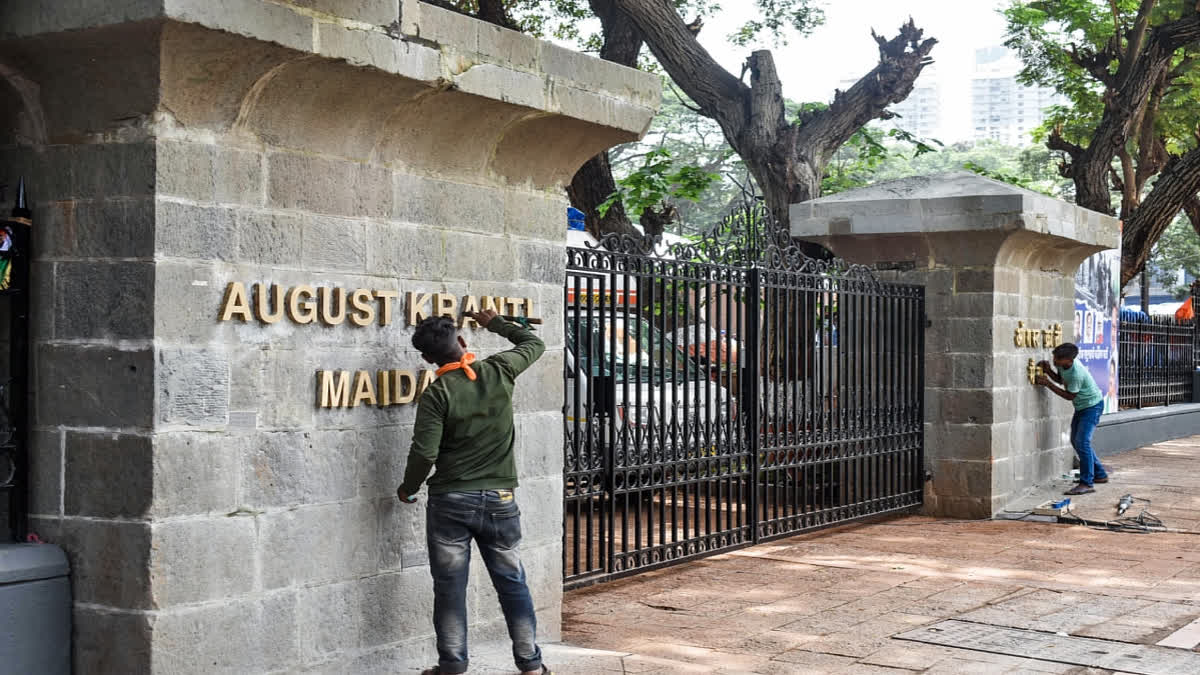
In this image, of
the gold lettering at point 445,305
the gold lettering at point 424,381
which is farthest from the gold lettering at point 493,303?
the gold lettering at point 424,381

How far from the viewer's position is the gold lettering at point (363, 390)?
18.0 feet

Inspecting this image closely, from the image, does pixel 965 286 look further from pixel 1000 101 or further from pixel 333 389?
pixel 1000 101

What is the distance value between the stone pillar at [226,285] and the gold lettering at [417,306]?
0.09 ft

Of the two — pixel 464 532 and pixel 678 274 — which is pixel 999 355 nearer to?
pixel 678 274

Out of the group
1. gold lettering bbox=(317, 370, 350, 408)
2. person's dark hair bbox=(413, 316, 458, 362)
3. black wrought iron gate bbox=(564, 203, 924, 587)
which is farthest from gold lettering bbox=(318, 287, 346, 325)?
black wrought iron gate bbox=(564, 203, 924, 587)

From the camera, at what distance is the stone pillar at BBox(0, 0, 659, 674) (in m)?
4.64

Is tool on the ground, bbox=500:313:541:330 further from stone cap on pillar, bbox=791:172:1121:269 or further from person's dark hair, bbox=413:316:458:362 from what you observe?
stone cap on pillar, bbox=791:172:1121:269

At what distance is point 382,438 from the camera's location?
18.5ft

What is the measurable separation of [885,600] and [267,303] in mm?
4284

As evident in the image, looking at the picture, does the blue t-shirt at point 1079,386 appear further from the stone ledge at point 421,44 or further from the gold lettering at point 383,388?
the gold lettering at point 383,388

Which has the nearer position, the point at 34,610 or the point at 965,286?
the point at 34,610

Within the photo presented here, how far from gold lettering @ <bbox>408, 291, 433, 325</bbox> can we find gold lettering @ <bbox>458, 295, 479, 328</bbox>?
0.23 metres

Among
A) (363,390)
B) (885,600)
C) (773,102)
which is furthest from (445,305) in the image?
(773,102)

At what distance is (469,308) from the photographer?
609 centimetres
